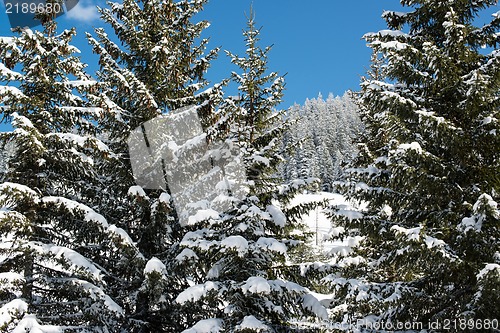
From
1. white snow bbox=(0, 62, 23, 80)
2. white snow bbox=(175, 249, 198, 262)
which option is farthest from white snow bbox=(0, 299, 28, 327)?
white snow bbox=(0, 62, 23, 80)

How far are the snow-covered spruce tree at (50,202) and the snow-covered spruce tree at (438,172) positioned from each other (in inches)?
226

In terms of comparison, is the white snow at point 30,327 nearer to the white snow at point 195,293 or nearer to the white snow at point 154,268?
the white snow at point 154,268

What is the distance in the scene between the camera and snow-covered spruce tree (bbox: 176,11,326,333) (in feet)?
25.8

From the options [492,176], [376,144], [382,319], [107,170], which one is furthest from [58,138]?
[376,144]

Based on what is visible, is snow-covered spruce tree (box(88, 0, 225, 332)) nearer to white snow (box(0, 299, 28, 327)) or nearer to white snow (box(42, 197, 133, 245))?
white snow (box(42, 197, 133, 245))

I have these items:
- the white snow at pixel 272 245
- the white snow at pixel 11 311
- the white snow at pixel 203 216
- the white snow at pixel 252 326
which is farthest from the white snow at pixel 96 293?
the white snow at pixel 272 245

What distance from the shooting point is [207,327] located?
295 inches

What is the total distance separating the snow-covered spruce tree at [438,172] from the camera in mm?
6875

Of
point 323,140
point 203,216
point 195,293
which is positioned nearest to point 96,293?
point 195,293

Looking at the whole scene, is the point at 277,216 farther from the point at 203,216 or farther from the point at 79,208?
the point at 79,208

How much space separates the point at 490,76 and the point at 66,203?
9.71 metres

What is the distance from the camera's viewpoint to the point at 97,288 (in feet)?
27.3

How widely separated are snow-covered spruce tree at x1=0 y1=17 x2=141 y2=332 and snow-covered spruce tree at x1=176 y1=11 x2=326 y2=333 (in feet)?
6.30

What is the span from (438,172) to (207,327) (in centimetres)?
588
